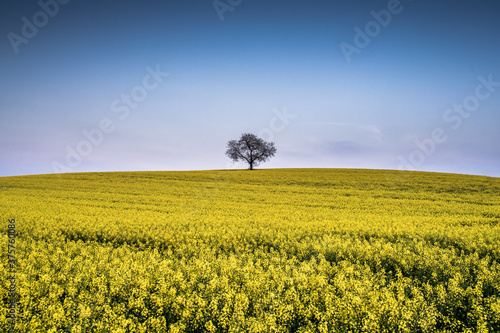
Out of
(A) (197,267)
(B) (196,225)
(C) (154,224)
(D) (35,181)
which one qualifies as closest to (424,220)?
(B) (196,225)

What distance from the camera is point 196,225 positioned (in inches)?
486

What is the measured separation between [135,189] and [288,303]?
26.0 meters

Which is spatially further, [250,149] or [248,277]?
[250,149]

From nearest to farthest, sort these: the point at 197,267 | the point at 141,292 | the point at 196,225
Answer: the point at 141,292, the point at 197,267, the point at 196,225

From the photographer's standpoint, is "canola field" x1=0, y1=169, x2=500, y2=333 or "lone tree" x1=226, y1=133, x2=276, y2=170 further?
"lone tree" x1=226, y1=133, x2=276, y2=170

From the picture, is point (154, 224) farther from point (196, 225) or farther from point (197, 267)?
point (197, 267)

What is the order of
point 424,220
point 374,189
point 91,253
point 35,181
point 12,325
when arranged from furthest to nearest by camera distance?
point 35,181, point 374,189, point 424,220, point 91,253, point 12,325

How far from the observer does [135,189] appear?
27344mm

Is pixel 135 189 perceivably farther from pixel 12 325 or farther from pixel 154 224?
pixel 12 325

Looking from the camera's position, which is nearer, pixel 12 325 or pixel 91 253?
pixel 12 325

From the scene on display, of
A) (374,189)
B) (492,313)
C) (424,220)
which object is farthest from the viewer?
(374,189)

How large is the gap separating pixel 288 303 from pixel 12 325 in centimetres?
479

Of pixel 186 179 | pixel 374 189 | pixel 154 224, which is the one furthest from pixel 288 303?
pixel 186 179

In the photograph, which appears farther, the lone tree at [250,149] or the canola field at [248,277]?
the lone tree at [250,149]
